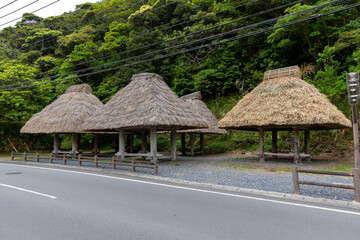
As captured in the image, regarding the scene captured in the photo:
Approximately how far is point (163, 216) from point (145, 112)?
9067 mm

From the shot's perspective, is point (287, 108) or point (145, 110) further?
point (145, 110)

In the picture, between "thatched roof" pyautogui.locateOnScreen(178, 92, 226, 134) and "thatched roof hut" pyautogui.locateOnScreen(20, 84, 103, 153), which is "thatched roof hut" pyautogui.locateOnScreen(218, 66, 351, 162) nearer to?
"thatched roof" pyautogui.locateOnScreen(178, 92, 226, 134)

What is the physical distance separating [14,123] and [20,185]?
19449 millimetres

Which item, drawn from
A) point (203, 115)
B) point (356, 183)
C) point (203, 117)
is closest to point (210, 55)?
point (203, 115)

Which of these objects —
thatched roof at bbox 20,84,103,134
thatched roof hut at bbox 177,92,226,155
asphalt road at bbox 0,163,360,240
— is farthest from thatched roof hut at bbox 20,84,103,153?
asphalt road at bbox 0,163,360,240

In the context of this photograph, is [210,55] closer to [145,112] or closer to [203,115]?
[203,115]

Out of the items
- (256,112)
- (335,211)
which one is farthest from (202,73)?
(335,211)

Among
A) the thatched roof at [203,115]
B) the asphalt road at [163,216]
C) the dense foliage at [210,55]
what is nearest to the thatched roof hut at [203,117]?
the thatched roof at [203,115]

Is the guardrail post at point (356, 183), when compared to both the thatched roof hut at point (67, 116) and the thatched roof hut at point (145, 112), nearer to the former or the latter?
the thatched roof hut at point (145, 112)

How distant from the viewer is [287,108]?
1319 cm

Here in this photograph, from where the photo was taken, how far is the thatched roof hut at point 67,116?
17.8 m

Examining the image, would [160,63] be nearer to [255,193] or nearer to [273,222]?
[255,193]

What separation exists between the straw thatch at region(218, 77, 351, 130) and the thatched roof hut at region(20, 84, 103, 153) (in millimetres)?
10177

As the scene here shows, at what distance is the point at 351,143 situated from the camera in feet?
57.4
